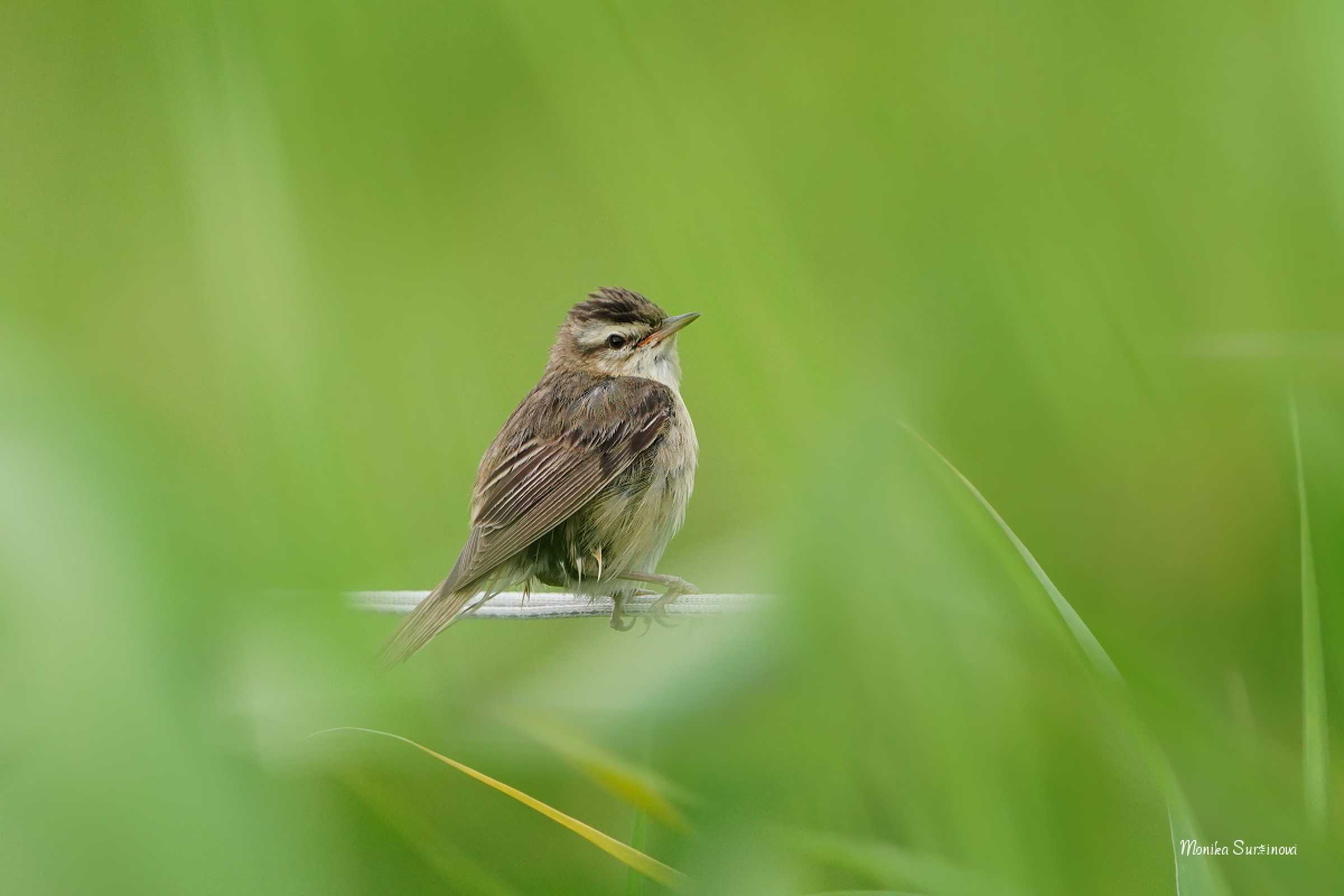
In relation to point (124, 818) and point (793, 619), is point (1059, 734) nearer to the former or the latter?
point (793, 619)

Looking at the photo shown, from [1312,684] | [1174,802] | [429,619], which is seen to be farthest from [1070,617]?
[429,619]

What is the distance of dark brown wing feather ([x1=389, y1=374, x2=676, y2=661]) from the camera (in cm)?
341

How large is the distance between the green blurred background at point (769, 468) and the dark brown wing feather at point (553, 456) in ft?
0.49

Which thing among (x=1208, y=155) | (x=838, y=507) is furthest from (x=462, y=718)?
(x=1208, y=155)

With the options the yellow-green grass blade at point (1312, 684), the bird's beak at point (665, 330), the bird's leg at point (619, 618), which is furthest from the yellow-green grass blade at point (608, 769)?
the bird's beak at point (665, 330)

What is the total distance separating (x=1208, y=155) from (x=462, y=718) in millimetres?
2172

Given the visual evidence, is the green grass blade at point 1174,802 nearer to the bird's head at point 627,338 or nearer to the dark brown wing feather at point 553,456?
the dark brown wing feather at point 553,456

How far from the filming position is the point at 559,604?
10.5ft

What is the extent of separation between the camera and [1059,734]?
1.94 metres

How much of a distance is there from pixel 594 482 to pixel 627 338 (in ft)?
2.62

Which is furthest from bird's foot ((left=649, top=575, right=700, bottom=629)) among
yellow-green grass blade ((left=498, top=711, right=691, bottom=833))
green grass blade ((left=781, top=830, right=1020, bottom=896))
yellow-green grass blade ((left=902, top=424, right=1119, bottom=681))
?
yellow-green grass blade ((left=902, top=424, right=1119, bottom=681))

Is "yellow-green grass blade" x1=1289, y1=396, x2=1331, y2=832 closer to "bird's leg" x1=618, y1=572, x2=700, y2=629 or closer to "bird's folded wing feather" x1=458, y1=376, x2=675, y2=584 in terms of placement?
"bird's leg" x1=618, y1=572, x2=700, y2=629

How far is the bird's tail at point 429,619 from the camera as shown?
4.99 feet

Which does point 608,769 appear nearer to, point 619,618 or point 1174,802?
point 1174,802
